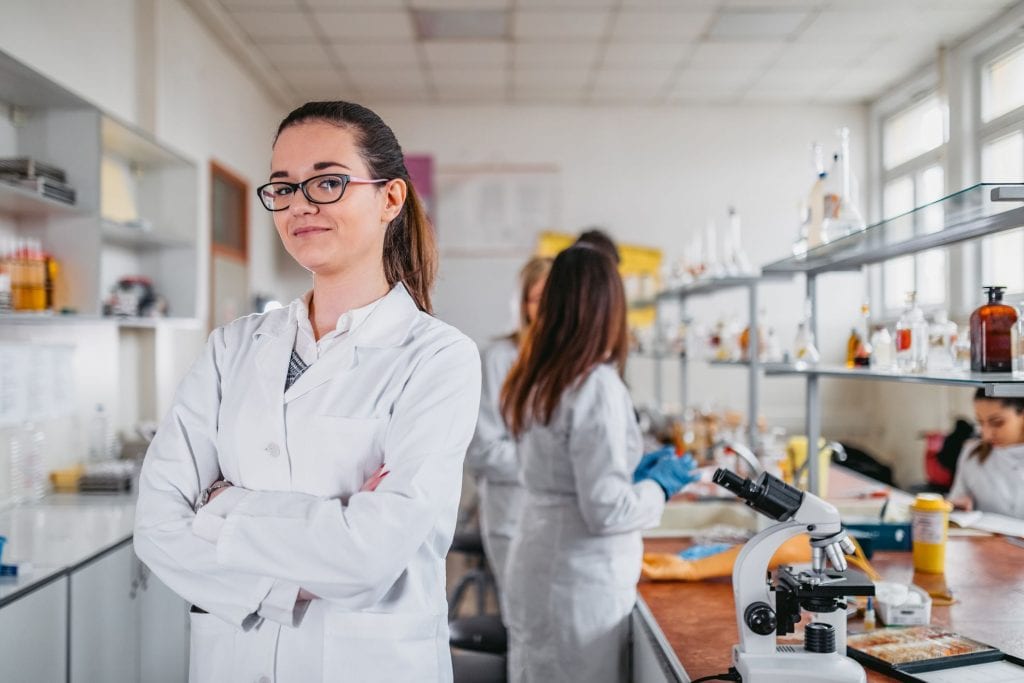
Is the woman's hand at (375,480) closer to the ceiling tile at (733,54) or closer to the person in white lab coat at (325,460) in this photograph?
the person in white lab coat at (325,460)

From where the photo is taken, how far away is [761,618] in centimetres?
137

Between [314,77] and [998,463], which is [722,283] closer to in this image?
[998,463]

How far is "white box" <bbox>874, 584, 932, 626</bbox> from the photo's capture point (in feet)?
5.40

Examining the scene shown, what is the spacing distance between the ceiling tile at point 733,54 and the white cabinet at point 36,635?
13.9 feet

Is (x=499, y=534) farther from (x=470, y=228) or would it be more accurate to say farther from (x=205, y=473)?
(x=470, y=228)

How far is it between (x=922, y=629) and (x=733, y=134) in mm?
5023

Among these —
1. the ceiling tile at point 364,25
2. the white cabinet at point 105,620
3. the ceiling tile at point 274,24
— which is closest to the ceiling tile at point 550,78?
the ceiling tile at point 364,25

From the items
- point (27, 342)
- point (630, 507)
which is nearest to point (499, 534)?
point (630, 507)

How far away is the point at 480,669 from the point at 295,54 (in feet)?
12.8

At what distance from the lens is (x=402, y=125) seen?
613 cm

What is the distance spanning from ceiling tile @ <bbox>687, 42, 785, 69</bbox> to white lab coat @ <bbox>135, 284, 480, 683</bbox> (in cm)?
412

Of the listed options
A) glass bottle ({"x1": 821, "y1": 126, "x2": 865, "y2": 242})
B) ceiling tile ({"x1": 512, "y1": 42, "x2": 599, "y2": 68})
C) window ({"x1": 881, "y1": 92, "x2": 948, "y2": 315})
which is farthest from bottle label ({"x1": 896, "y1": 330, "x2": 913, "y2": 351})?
ceiling tile ({"x1": 512, "y1": 42, "x2": 599, "y2": 68})

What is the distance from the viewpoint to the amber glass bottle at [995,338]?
1.51 meters

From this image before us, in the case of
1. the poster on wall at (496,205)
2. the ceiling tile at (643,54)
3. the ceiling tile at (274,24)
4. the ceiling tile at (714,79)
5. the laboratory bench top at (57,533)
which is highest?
the ceiling tile at (714,79)
